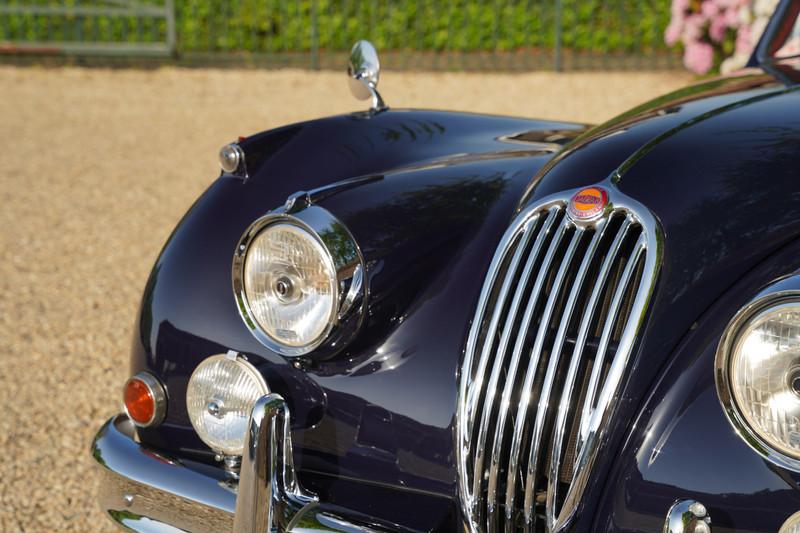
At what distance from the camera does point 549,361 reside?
179 cm

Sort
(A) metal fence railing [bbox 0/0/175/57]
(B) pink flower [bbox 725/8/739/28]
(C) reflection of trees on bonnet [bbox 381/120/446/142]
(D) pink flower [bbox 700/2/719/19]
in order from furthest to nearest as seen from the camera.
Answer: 1. (A) metal fence railing [bbox 0/0/175/57]
2. (D) pink flower [bbox 700/2/719/19]
3. (B) pink flower [bbox 725/8/739/28]
4. (C) reflection of trees on bonnet [bbox 381/120/446/142]

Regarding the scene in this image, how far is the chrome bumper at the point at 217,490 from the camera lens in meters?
1.89

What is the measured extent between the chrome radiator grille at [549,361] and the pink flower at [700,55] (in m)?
7.34

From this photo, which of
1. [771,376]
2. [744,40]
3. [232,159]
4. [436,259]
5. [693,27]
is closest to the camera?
[771,376]

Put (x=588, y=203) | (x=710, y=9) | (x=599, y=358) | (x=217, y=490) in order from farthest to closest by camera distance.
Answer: (x=710, y=9), (x=217, y=490), (x=588, y=203), (x=599, y=358)

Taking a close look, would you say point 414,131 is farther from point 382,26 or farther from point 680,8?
point 382,26

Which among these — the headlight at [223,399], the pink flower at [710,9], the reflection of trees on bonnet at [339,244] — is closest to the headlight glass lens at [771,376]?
the reflection of trees on bonnet at [339,244]

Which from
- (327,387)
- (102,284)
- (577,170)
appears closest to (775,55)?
(577,170)

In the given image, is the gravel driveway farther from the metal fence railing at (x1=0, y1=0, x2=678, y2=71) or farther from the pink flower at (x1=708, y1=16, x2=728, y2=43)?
the pink flower at (x1=708, y1=16, x2=728, y2=43)

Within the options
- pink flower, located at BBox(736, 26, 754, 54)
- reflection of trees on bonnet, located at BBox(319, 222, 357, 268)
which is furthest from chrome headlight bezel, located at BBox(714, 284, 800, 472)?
pink flower, located at BBox(736, 26, 754, 54)

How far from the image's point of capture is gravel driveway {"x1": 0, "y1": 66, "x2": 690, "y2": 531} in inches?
140

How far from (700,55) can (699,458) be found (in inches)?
302

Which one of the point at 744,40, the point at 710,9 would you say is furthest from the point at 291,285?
the point at 710,9

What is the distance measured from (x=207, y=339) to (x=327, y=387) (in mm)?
306
